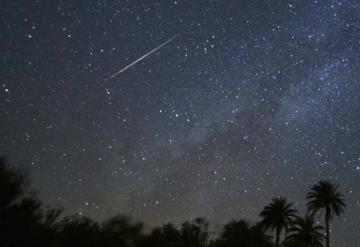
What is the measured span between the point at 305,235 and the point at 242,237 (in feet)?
35.8

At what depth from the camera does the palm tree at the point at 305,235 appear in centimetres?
7725

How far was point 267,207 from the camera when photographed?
7544cm

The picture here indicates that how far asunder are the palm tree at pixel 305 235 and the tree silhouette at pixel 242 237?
571 centimetres

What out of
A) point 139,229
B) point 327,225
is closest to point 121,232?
point 139,229

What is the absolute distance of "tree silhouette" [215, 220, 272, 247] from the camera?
70.4 meters

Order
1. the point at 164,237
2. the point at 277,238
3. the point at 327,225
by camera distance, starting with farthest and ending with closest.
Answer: the point at 277,238, the point at 327,225, the point at 164,237

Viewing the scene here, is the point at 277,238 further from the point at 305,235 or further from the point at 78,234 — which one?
the point at 78,234

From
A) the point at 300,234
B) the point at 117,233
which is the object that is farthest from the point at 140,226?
the point at 300,234

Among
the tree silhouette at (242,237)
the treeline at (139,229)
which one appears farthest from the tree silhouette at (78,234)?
the tree silhouette at (242,237)

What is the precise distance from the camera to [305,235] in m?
77.9

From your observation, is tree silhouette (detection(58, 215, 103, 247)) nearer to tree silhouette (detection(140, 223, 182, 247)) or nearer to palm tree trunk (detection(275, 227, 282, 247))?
tree silhouette (detection(140, 223, 182, 247))

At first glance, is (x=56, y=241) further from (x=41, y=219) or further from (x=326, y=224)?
(x=326, y=224)

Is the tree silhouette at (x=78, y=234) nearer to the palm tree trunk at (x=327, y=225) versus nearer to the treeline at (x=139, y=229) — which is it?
the treeline at (x=139, y=229)

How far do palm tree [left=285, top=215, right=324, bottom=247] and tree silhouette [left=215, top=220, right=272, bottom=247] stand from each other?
18.7 feet
